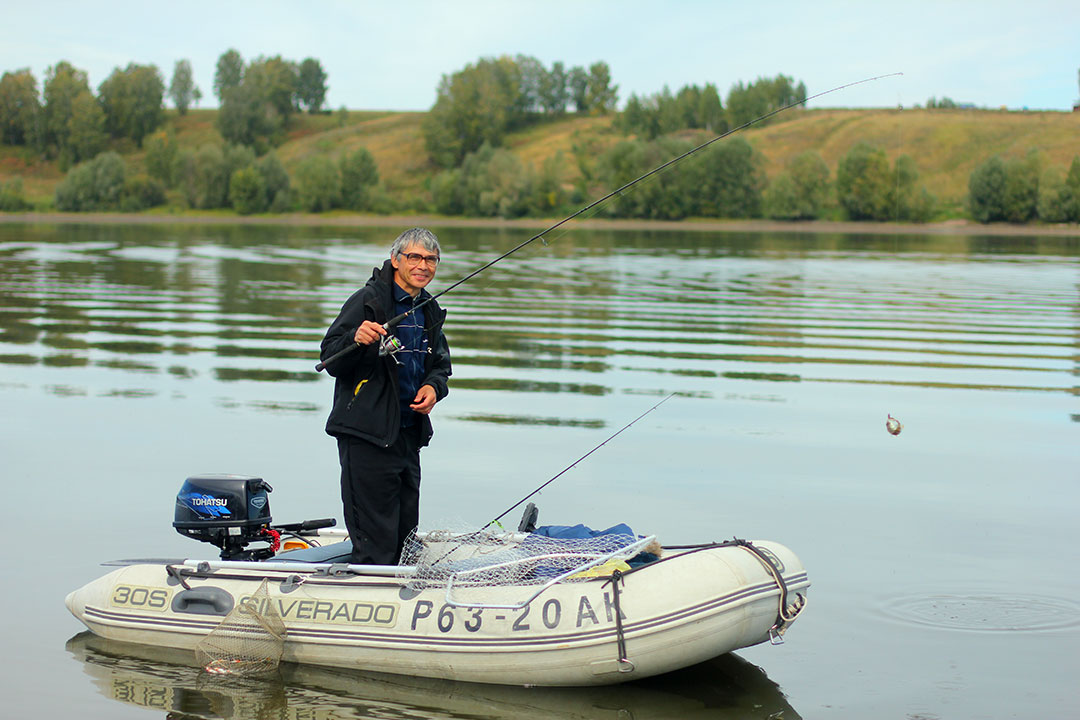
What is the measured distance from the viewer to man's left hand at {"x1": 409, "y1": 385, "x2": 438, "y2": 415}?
6.51 m

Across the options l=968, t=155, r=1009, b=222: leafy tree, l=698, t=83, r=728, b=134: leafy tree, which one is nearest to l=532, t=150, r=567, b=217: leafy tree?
l=968, t=155, r=1009, b=222: leafy tree

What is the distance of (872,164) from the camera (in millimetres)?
89188

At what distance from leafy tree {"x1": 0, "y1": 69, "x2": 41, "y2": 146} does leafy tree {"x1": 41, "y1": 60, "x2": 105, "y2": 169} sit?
4.64ft

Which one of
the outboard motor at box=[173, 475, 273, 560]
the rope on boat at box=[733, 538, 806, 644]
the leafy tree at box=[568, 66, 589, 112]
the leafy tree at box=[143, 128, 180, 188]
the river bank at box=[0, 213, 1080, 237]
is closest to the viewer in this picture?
the rope on boat at box=[733, 538, 806, 644]

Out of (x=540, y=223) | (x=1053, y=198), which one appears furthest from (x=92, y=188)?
(x=1053, y=198)

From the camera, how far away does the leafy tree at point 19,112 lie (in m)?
160

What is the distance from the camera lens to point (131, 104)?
16712 centimetres

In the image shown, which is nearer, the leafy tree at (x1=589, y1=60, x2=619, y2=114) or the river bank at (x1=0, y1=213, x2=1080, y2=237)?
the river bank at (x1=0, y1=213, x2=1080, y2=237)

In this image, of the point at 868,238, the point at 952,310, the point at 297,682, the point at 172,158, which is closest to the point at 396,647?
the point at 297,682

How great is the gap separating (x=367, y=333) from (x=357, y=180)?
106 meters

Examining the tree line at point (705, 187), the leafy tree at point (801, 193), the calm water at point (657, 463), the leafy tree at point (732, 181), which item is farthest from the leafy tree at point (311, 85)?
the calm water at point (657, 463)

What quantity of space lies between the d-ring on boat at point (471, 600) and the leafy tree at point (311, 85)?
192258 mm

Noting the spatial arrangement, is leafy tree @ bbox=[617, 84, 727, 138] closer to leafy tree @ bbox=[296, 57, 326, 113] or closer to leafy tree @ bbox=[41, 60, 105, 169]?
leafy tree @ bbox=[296, 57, 326, 113]

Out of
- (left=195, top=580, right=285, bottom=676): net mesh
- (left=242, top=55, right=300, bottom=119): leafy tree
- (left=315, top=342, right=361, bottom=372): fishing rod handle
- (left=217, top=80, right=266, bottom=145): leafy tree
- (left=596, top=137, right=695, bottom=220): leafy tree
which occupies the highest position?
(left=242, top=55, right=300, bottom=119): leafy tree
